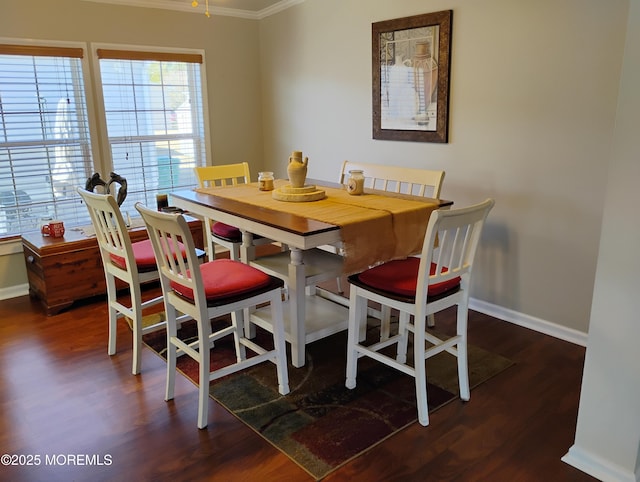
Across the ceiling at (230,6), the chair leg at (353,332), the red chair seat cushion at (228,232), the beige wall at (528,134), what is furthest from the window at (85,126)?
the chair leg at (353,332)

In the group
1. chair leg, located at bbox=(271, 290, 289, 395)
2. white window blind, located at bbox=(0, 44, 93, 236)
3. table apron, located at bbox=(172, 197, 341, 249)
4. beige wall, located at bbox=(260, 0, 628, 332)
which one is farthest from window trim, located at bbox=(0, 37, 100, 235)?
chair leg, located at bbox=(271, 290, 289, 395)

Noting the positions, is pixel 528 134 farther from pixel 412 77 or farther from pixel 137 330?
pixel 137 330

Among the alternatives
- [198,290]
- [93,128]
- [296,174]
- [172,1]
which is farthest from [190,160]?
[198,290]

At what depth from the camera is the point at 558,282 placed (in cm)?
304

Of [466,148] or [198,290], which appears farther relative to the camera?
[466,148]

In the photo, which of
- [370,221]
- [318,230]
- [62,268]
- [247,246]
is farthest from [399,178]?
[62,268]

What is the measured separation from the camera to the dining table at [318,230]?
2.39 meters

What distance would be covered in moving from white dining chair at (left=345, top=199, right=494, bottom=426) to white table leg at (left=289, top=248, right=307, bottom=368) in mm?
291

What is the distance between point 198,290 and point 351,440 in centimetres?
90

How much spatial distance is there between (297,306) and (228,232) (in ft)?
3.10

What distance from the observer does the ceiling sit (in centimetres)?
427

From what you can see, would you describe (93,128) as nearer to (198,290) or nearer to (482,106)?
(198,290)

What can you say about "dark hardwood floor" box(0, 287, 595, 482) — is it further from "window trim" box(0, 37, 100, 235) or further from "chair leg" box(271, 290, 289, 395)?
"window trim" box(0, 37, 100, 235)

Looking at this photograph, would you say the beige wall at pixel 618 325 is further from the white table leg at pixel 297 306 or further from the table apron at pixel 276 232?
the white table leg at pixel 297 306
